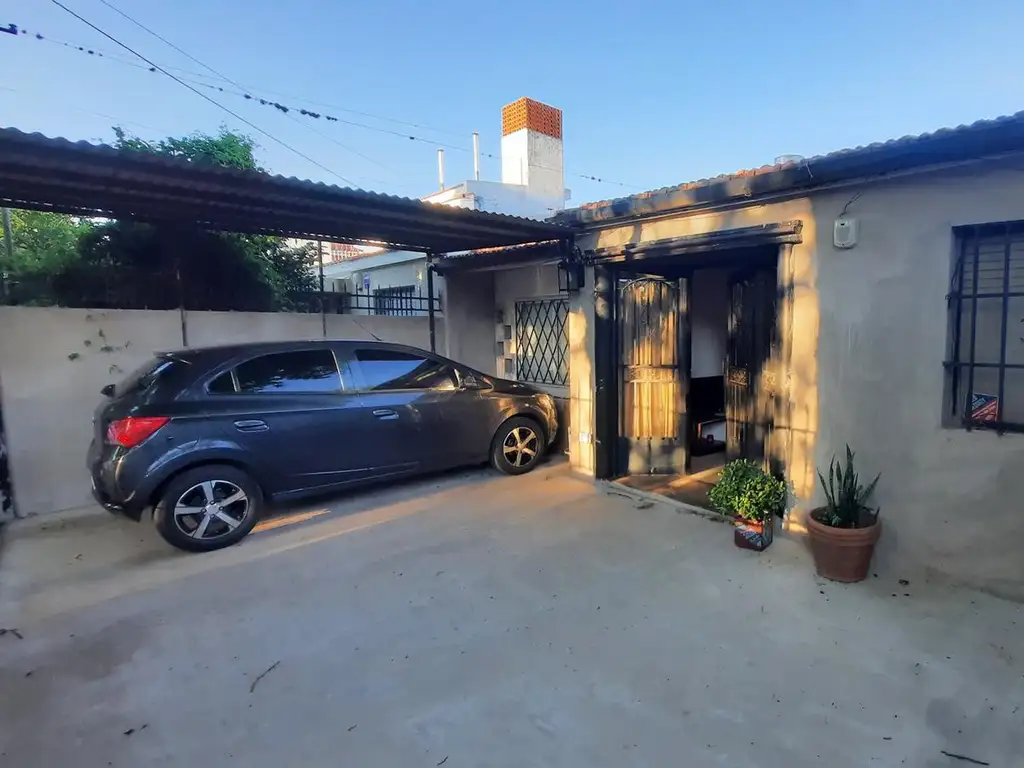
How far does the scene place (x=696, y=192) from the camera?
13.7 feet

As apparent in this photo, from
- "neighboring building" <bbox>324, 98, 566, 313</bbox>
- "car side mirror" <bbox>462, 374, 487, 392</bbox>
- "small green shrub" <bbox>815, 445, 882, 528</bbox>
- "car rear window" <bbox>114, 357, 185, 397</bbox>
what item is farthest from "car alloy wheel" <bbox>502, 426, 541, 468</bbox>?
"neighboring building" <bbox>324, 98, 566, 313</bbox>

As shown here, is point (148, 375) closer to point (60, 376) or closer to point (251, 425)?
point (251, 425)

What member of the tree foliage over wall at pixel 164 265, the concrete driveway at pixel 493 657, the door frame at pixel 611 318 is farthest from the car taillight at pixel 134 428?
the door frame at pixel 611 318

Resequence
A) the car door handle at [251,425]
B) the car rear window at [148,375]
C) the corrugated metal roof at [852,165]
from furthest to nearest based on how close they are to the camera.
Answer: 1. the car door handle at [251,425]
2. the car rear window at [148,375]
3. the corrugated metal roof at [852,165]

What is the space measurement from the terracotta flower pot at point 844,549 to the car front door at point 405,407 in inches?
127

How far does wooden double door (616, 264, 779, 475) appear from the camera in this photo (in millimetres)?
5473

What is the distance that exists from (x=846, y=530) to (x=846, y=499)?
0.74 ft

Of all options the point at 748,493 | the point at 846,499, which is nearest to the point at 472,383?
the point at 748,493

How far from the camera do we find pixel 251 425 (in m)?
4.23

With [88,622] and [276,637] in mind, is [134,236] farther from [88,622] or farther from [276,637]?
[276,637]

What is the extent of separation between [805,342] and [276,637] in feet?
12.5

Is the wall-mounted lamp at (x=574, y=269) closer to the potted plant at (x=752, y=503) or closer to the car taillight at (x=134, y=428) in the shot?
the potted plant at (x=752, y=503)

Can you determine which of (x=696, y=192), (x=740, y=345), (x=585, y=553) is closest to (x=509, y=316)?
(x=740, y=345)

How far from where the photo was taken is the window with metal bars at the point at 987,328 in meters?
3.16
